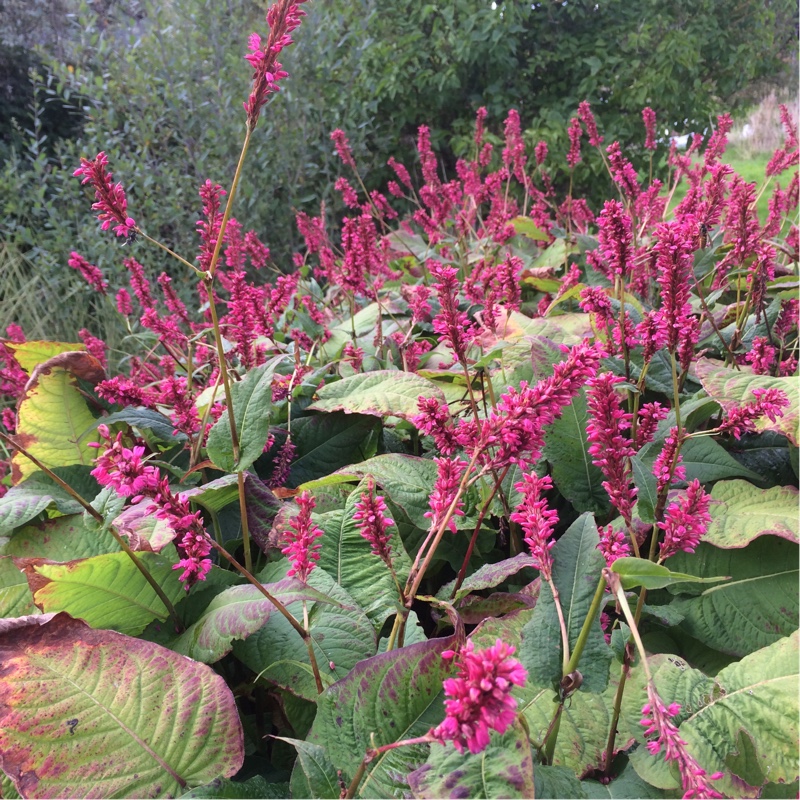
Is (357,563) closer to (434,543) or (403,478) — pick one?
(403,478)

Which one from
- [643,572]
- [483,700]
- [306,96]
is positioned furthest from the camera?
[306,96]

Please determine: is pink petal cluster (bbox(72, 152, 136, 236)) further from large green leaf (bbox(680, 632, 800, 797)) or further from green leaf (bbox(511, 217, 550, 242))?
green leaf (bbox(511, 217, 550, 242))

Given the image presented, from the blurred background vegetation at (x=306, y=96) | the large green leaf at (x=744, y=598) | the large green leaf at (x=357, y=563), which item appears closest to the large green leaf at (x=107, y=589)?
the large green leaf at (x=357, y=563)

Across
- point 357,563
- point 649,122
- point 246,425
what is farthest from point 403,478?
point 649,122

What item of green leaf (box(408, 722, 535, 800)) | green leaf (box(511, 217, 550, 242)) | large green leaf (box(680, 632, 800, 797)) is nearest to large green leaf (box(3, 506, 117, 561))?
green leaf (box(408, 722, 535, 800))

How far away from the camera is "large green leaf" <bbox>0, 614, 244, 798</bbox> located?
2.53 feet

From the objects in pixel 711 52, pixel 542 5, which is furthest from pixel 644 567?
pixel 711 52

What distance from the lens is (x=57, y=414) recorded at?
1474 millimetres

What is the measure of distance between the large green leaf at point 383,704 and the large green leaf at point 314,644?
0.34 feet

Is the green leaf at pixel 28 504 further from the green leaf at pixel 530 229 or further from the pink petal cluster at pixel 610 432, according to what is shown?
the green leaf at pixel 530 229

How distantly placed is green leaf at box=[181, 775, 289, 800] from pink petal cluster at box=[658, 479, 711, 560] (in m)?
0.55

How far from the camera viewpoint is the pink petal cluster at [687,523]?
784 mm

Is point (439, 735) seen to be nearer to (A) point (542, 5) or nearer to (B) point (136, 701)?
(B) point (136, 701)

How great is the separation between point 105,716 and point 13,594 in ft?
1.22
